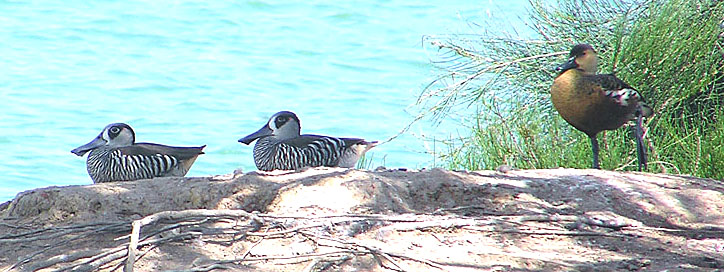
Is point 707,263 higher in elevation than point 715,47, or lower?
lower

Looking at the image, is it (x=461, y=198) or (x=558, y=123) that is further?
(x=558, y=123)

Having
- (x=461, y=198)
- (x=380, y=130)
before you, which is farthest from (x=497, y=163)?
(x=380, y=130)

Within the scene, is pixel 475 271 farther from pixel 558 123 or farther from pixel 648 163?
pixel 558 123

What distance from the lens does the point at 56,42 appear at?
1551 centimetres

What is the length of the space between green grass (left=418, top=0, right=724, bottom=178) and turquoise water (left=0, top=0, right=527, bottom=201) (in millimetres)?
2516

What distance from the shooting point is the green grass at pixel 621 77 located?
7.10 meters

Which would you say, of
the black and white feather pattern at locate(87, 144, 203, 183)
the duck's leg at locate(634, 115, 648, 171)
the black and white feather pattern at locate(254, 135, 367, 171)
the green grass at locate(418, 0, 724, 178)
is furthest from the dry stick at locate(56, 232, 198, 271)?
the green grass at locate(418, 0, 724, 178)

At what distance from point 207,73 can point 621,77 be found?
8.14 meters

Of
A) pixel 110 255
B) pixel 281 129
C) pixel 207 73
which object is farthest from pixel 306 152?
pixel 207 73

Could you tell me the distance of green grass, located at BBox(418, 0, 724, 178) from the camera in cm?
710

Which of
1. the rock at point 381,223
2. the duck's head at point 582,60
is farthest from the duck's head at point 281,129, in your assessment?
the rock at point 381,223

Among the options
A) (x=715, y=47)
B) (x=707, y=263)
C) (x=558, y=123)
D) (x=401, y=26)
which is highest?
(x=401, y=26)

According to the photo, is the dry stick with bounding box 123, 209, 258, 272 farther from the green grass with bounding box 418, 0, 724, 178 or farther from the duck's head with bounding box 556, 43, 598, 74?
the green grass with bounding box 418, 0, 724, 178

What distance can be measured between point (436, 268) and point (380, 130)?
9076 mm
